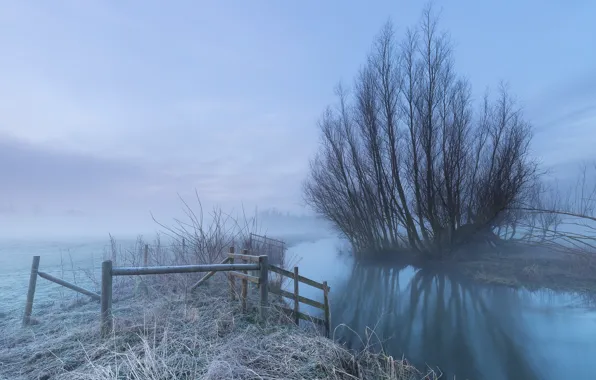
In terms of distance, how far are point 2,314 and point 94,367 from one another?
5.38 m

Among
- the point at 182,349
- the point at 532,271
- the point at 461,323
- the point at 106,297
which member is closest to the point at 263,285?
the point at 182,349

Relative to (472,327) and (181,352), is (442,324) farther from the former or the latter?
(181,352)

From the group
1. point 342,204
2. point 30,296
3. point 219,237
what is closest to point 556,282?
point 342,204

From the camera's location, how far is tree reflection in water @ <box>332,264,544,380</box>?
22.4ft

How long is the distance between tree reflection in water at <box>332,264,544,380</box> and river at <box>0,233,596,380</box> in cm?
2

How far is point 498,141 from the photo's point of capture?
17.5 meters

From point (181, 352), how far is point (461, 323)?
8.92 metres

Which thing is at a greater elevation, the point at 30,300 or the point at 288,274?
the point at 288,274

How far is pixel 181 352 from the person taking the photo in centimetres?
377

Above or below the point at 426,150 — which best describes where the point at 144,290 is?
below

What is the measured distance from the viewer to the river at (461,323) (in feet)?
22.2

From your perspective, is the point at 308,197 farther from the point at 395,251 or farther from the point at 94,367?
the point at 94,367

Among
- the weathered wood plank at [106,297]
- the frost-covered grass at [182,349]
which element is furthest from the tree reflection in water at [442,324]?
the weathered wood plank at [106,297]

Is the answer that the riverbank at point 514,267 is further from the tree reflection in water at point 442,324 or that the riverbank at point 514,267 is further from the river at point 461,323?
the tree reflection in water at point 442,324
